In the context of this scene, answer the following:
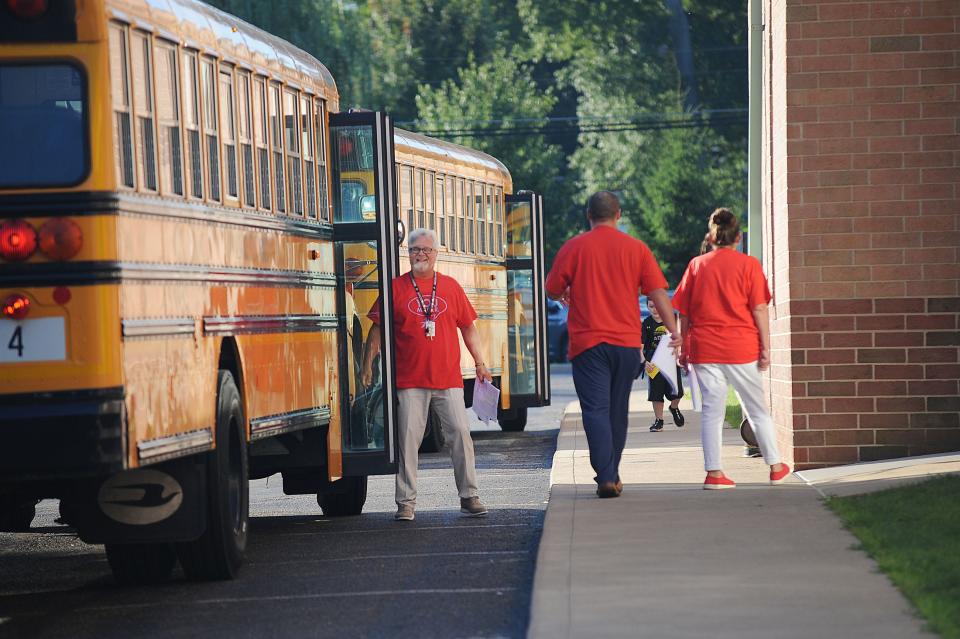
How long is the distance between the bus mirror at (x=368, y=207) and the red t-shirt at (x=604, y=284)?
1201 millimetres

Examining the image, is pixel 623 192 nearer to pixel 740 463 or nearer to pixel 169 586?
pixel 740 463

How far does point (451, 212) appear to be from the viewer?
2114cm

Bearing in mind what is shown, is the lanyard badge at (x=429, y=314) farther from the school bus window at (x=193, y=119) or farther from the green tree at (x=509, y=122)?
the green tree at (x=509, y=122)

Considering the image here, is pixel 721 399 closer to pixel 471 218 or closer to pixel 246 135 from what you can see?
pixel 246 135

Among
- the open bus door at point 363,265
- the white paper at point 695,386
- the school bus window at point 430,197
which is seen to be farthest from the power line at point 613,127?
the open bus door at point 363,265

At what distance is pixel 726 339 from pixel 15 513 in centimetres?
429

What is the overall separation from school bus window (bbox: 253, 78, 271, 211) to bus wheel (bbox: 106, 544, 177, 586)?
1950mm

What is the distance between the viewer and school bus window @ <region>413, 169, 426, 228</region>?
1967cm

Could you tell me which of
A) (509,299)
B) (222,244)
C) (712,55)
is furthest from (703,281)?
(712,55)

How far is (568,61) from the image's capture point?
76.8 meters

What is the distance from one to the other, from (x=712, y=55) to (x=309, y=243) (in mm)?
53733

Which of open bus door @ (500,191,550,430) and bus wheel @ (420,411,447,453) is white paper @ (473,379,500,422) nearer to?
bus wheel @ (420,411,447,453)

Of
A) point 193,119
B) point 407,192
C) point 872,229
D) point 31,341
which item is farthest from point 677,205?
point 31,341

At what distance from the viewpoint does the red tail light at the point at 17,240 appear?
7.98m
